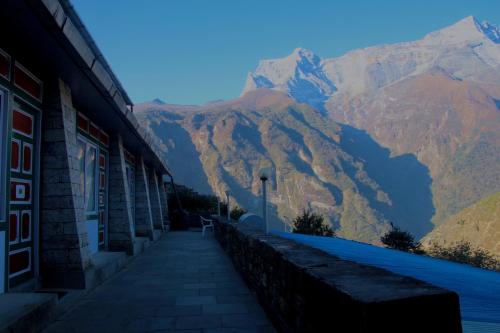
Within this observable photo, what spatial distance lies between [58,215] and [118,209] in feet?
11.6

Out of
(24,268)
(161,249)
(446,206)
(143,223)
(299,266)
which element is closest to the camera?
(299,266)

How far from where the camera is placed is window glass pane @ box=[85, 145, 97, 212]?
24.4 feet

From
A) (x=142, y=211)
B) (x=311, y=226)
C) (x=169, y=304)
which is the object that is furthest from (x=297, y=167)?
(x=169, y=304)

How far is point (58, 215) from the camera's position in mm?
5152

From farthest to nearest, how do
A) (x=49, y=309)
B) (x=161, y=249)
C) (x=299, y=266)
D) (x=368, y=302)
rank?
(x=161, y=249) < (x=49, y=309) < (x=299, y=266) < (x=368, y=302)

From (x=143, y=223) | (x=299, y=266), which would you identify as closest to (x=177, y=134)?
(x=143, y=223)

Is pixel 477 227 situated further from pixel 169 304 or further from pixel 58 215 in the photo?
pixel 58 215

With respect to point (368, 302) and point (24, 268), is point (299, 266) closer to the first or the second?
point (368, 302)

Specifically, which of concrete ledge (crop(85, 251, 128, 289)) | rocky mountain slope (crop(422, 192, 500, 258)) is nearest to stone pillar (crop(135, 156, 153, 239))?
concrete ledge (crop(85, 251, 128, 289))

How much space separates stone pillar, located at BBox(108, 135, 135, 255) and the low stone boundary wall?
4.97 m

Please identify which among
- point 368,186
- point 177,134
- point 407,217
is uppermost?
point 177,134

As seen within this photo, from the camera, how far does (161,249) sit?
1095 centimetres

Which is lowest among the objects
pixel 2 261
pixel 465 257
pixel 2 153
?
pixel 465 257

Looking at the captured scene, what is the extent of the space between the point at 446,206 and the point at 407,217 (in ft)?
37.6
